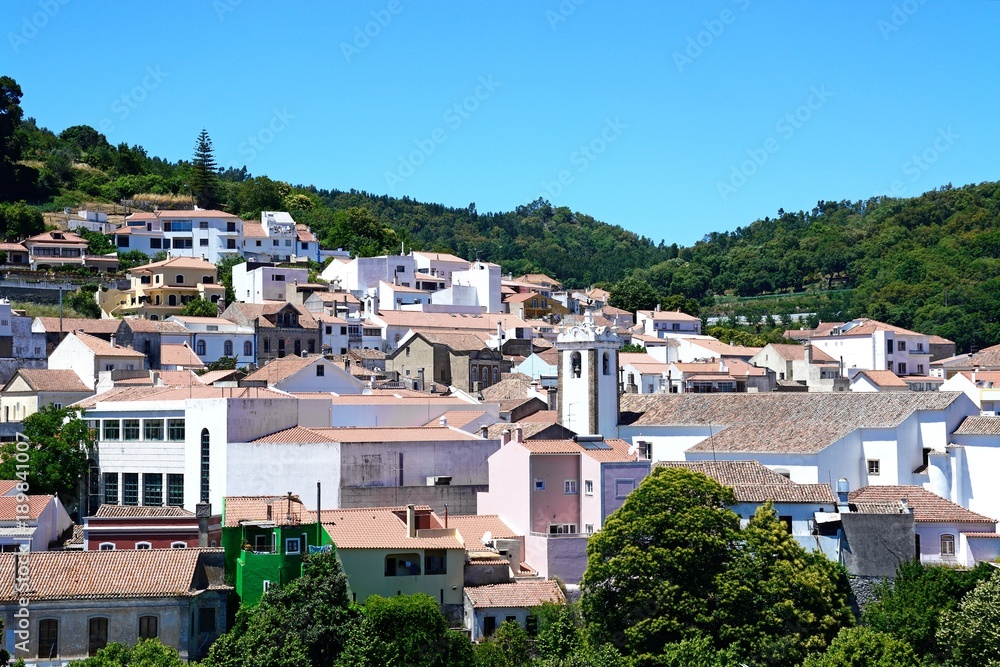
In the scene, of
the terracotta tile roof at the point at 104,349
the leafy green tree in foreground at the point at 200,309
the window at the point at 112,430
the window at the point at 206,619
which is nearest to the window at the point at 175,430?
the window at the point at 112,430

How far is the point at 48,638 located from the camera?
29484 millimetres

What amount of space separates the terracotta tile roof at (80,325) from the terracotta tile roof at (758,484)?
106 ft

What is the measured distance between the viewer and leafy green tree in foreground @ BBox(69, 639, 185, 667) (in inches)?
1101

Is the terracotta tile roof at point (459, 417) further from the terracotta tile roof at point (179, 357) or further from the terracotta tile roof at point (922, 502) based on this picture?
the terracotta tile roof at point (179, 357)

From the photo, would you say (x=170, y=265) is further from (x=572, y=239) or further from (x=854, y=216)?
(x=572, y=239)

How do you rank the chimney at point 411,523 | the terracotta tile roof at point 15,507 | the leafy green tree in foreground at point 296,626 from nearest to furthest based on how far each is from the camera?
the leafy green tree in foreground at point 296,626
the chimney at point 411,523
the terracotta tile roof at point 15,507

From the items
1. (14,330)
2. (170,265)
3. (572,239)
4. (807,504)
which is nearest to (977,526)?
(807,504)

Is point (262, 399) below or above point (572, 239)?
below

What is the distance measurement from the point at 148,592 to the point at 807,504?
16.6 metres

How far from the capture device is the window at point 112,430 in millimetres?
42719

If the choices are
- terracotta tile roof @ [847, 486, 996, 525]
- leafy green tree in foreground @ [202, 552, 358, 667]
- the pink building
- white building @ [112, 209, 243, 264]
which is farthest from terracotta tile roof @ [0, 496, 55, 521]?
white building @ [112, 209, 243, 264]

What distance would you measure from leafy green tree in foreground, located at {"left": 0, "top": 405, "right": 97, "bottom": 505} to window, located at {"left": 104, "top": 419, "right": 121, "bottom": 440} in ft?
1.60

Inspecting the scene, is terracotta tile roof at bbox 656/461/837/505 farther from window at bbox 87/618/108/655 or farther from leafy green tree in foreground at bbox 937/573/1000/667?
window at bbox 87/618/108/655

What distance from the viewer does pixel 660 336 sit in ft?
284
